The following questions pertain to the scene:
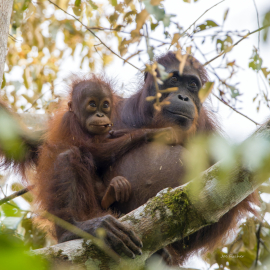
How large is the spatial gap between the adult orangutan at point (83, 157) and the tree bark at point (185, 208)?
0.13m

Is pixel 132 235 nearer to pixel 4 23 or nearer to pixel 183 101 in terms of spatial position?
pixel 183 101

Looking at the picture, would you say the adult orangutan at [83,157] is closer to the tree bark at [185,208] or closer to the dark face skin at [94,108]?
the dark face skin at [94,108]

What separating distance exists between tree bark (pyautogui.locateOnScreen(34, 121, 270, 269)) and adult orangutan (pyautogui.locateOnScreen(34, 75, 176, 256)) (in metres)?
0.13

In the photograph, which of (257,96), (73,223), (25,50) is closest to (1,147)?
(73,223)

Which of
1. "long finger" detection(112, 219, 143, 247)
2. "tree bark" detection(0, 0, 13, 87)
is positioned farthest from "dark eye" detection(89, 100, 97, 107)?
"long finger" detection(112, 219, 143, 247)

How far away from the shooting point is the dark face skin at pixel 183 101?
11.6ft

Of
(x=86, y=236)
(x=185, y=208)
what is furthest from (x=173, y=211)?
(x=86, y=236)

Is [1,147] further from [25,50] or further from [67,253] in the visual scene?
[25,50]

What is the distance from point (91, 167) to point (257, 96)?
1911mm

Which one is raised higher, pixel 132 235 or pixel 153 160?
pixel 153 160

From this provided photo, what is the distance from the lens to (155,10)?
1995mm

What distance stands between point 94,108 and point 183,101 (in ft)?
3.35

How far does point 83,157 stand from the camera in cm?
329

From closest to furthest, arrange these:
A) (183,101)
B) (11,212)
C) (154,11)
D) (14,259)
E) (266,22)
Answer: (14,259)
(266,22)
(11,212)
(154,11)
(183,101)
